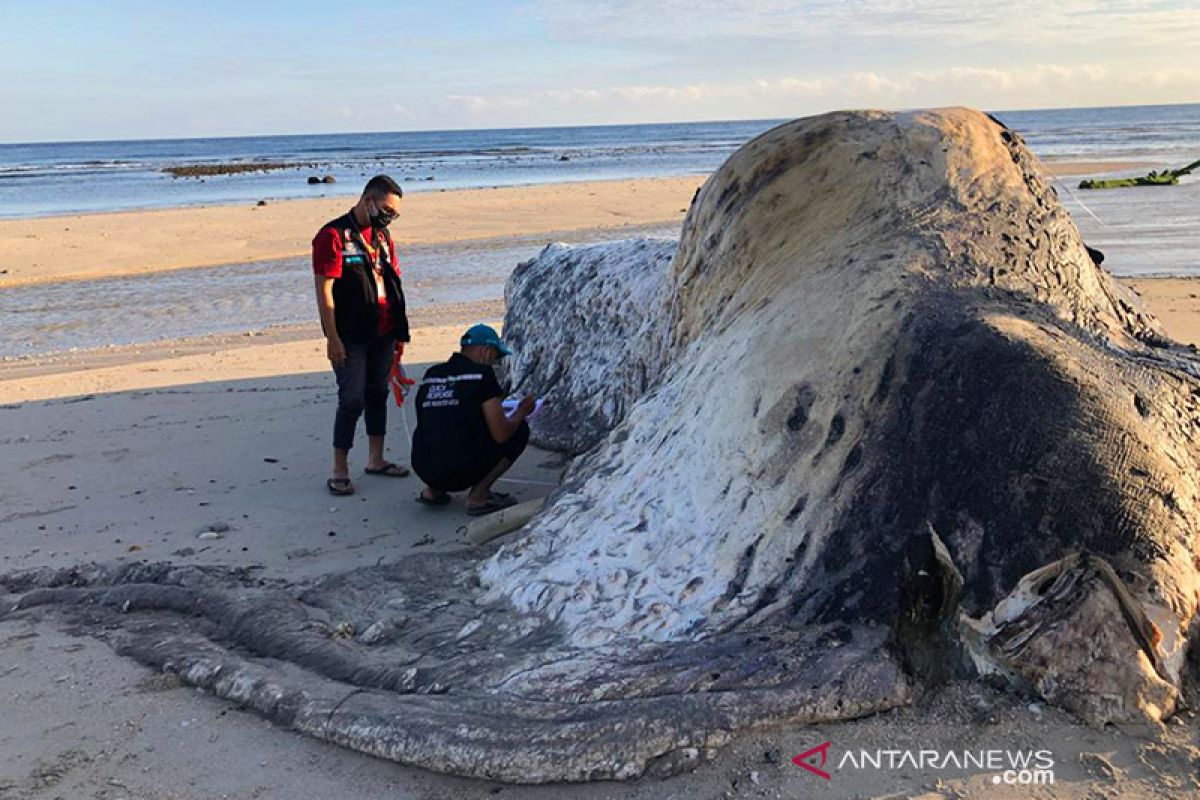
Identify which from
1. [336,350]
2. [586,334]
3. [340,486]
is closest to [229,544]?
[340,486]

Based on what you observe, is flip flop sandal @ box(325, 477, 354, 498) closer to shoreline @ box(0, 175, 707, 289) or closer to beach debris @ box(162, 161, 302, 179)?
shoreline @ box(0, 175, 707, 289)

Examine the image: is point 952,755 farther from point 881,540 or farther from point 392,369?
point 392,369

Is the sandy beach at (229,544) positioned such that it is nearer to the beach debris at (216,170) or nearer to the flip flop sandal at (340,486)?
the flip flop sandal at (340,486)

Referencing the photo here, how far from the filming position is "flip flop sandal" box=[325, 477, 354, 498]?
5.99m

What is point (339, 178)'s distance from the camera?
43656 millimetres

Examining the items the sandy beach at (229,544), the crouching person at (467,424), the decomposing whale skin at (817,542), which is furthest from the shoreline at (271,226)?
the decomposing whale skin at (817,542)

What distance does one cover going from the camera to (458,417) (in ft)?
18.2

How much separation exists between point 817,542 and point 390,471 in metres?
3.51

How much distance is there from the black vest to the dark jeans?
89 mm

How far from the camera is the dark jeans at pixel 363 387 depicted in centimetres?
610

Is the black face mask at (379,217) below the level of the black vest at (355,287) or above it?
above

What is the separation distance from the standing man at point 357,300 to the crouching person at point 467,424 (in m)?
0.65

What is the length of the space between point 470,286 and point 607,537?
10.9m
